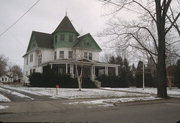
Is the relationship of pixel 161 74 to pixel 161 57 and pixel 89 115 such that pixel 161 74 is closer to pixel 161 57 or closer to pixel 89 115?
pixel 161 57

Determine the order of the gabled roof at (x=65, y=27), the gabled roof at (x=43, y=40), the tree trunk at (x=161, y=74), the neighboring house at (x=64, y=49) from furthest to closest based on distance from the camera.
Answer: the gabled roof at (x=43, y=40) < the gabled roof at (x=65, y=27) < the neighboring house at (x=64, y=49) < the tree trunk at (x=161, y=74)

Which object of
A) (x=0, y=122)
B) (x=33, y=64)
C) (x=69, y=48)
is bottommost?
(x=0, y=122)

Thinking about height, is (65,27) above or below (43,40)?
above

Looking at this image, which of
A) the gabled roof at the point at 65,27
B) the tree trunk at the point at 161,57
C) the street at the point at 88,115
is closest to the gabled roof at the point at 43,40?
the gabled roof at the point at 65,27

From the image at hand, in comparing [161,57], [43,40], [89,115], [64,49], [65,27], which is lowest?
[89,115]

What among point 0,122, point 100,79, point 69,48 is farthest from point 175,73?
point 0,122

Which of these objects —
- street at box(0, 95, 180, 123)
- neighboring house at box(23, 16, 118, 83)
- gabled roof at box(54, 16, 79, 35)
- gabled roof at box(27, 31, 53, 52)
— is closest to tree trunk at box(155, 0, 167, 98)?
street at box(0, 95, 180, 123)

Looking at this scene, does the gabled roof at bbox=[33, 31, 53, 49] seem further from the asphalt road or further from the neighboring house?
the asphalt road

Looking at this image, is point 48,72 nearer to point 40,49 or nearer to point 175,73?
point 40,49

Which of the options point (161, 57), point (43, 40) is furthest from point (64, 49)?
point (161, 57)

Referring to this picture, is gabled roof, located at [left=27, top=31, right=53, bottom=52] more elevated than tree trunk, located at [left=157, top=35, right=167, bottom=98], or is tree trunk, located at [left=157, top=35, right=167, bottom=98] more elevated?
gabled roof, located at [left=27, top=31, right=53, bottom=52]

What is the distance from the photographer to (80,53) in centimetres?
3077

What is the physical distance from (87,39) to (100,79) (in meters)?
8.04

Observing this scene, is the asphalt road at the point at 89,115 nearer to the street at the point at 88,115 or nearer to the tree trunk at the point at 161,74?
the street at the point at 88,115
